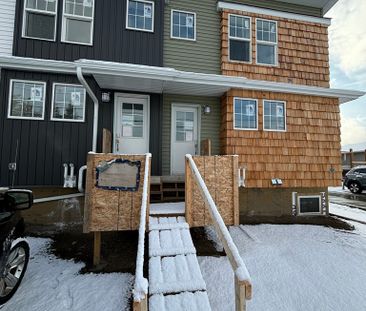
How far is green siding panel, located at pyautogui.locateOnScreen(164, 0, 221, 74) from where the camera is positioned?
268 inches

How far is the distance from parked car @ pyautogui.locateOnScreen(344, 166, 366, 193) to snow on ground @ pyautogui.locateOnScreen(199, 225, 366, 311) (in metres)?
9.57

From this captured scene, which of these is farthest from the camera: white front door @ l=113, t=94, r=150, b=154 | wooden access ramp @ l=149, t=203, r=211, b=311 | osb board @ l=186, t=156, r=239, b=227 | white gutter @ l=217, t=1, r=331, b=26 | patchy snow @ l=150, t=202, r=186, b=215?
white gutter @ l=217, t=1, r=331, b=26

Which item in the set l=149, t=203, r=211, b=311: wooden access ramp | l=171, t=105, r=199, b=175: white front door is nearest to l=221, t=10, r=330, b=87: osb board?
l=171, t=105, r=199, b=175: white front door

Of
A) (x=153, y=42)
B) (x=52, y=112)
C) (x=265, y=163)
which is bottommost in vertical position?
(x=265, y=163)

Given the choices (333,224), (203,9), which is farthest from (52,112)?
(333,224)

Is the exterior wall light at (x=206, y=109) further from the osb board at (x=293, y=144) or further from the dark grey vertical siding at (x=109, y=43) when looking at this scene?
the dark grey vertical siding at (x=109, y=43)

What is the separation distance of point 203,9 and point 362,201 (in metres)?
11.5

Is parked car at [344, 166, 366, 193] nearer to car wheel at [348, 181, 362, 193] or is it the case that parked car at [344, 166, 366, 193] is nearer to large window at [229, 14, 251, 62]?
car wheel at [348, 181, 362, 193]

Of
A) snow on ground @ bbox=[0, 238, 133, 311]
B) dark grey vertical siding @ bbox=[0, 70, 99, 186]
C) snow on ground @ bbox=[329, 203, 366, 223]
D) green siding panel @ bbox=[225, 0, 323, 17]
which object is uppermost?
green siding panel @ bbox=[225, 0, 323, 17]

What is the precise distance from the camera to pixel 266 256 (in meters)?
4.32

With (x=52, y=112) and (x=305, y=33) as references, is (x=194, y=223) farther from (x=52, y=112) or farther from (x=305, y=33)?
(x=305, y=33)

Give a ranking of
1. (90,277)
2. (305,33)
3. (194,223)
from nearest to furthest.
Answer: (90,277) → (194,223) → (305,33)

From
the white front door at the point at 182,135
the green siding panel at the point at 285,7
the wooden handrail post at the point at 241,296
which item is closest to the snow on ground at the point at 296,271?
the wooden handrail post at the point at 241,296

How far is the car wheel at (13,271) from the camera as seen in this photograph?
9.83 ft
